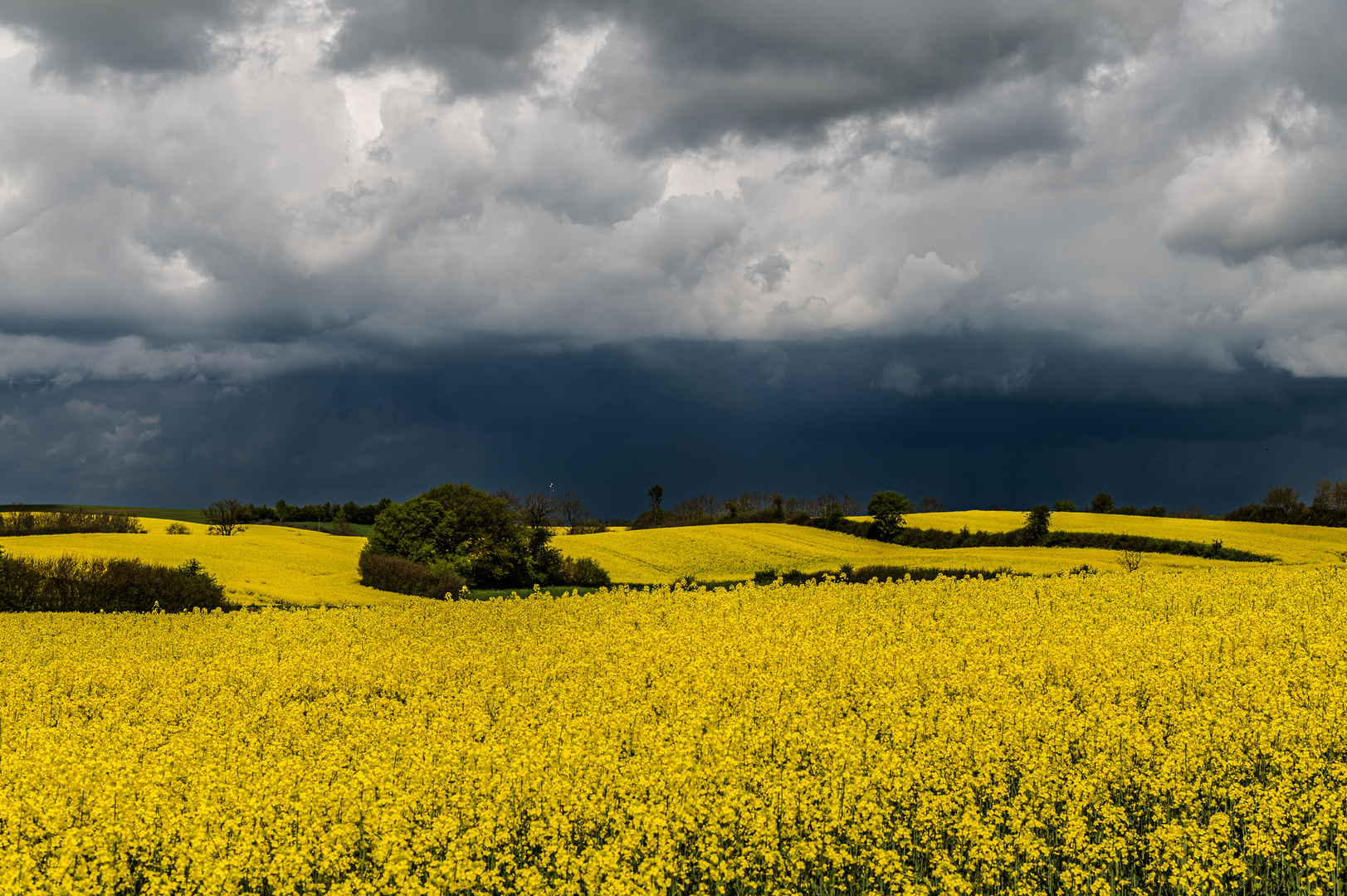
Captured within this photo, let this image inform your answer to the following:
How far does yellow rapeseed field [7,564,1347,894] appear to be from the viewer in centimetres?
705

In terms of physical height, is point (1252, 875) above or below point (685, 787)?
below

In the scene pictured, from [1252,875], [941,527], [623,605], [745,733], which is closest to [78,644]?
[623,605]

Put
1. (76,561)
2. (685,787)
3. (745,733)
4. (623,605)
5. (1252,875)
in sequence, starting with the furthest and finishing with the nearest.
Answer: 1. (76,561)
2. (623,605)
3. (745,733)
4. (685,787)
5. (1252,875)

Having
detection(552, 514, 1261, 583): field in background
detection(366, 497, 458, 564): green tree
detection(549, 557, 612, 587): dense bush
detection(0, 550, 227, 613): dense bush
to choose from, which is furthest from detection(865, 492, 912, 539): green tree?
detection(0, 550, 227, 613): dense bush

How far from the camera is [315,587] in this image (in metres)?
33.8

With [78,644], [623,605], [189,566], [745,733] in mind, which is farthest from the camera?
[189,566]

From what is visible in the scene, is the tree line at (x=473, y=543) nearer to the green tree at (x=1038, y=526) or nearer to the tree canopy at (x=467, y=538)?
the tree canopy at (x=467, y=538)

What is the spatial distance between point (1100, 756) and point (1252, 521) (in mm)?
77001

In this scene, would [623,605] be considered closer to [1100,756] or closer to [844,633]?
[844,633]

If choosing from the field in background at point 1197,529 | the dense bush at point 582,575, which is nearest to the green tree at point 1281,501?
the field in background at point 1197,529

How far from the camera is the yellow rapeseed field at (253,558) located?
104 ft

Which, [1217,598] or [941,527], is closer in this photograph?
[1217,598]

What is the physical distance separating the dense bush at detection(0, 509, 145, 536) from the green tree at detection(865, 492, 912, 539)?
48.7 m

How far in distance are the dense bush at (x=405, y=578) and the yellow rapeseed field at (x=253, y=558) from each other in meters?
0.76
